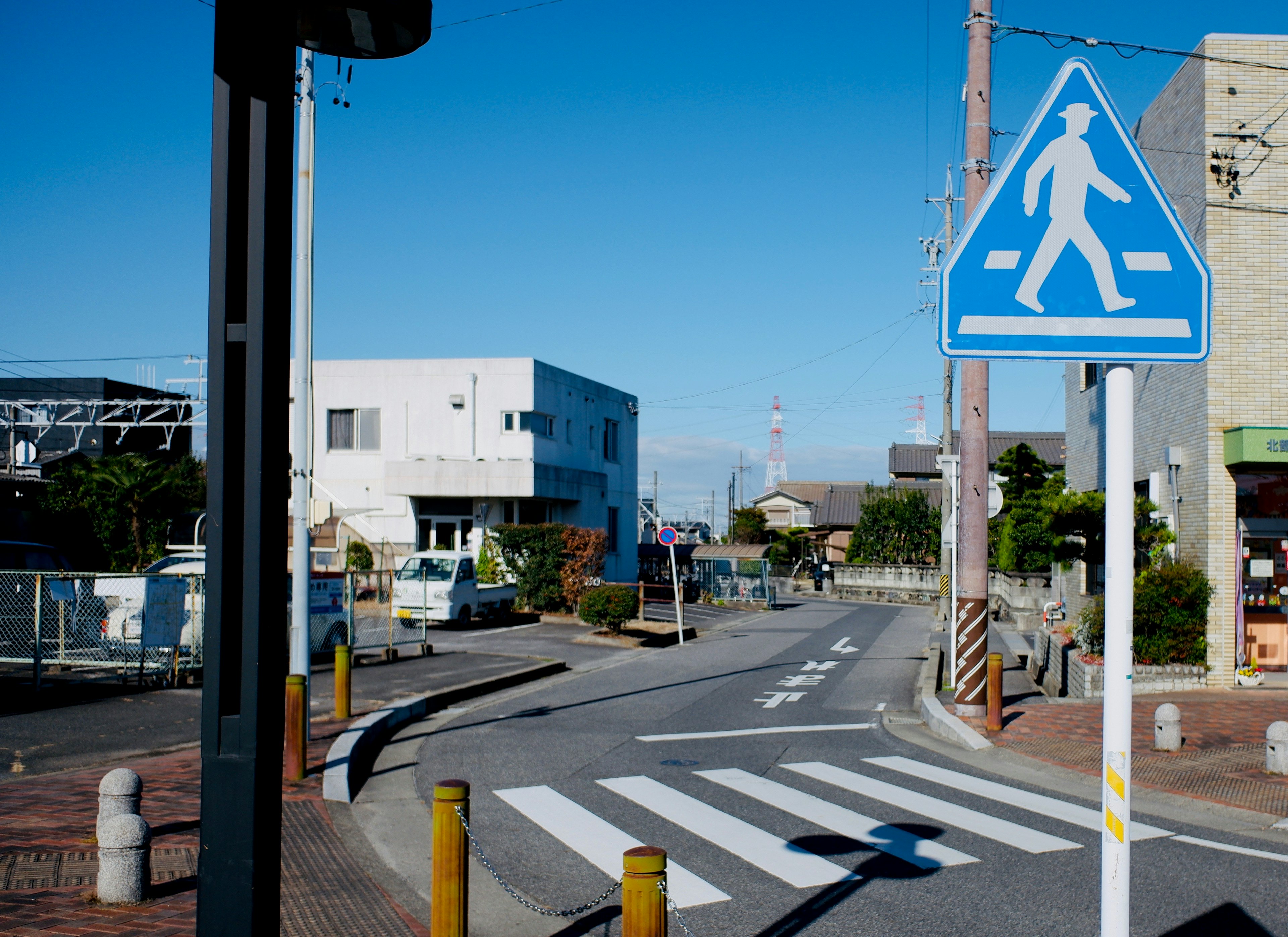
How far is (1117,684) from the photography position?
2.95 meters

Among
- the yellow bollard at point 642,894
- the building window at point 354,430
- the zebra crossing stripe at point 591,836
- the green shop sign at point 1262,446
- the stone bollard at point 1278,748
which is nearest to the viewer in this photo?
the yellow bollard at point 642,894

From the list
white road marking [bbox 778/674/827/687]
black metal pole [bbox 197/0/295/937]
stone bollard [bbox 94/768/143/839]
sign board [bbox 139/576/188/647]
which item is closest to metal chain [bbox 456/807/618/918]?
stone bollard [bbox 94/768/143/839]

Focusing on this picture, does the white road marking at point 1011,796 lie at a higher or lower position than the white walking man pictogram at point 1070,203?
lower

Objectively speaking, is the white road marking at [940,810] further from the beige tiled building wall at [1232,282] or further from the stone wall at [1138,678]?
the beige tiled building wall at [1232,282]

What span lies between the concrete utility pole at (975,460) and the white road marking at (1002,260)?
1032cm

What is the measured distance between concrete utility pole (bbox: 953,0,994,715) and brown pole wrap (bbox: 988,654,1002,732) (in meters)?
0.45

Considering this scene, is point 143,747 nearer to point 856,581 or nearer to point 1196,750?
point 1196,750

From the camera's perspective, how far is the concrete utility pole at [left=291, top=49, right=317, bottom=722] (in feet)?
36.6

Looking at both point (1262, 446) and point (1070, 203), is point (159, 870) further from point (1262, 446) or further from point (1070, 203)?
point (1262, 446)

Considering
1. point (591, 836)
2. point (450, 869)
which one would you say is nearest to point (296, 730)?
point (591, 836)

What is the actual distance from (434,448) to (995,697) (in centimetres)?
2751

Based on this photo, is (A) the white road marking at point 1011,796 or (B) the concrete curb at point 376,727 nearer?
(A) the white road marking at point 1011,796

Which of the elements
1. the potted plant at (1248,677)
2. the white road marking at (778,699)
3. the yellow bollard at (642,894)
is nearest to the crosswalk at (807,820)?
the yellow bollard at (642,894)

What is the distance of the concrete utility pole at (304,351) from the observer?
439 inches
